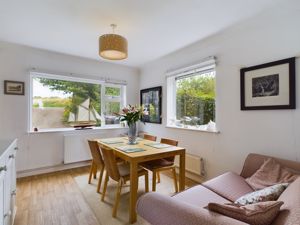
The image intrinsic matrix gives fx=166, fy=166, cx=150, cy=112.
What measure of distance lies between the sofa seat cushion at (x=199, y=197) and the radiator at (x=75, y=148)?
2597mm

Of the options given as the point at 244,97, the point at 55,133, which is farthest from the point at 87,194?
the point at 244,97

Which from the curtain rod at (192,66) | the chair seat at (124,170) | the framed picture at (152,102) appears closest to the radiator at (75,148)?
the framed picture at (152,102)

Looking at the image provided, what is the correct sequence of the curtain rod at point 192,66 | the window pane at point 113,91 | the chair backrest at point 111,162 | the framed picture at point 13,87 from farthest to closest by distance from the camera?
the window pane at point 113,91 → the framed picture at point 13,87 → the curtain rod at point 192,66 → the chair backrest at point 111,162

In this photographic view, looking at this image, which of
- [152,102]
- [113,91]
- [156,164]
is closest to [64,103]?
[113,91]

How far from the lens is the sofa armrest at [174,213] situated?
85 centimetres

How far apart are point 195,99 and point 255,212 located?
2.45 metres

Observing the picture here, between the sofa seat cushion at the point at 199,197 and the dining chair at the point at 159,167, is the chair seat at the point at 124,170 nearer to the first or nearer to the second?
the dining chair at the point at 159,167

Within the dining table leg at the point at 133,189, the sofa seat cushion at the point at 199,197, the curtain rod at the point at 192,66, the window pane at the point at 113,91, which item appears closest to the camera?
the sofa seat cushion at the point at 199,197

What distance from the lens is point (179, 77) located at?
11.4ft

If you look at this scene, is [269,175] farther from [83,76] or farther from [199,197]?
[83,76]

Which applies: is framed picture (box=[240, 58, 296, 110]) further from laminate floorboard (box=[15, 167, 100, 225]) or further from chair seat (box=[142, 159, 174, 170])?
laminate floorboard (box=[15, 167, 100, 225])

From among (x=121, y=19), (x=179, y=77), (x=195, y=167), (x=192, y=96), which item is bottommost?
(x=195, y=167)

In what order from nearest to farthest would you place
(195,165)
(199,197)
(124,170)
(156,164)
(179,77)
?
(199,197)
(124,170)
(156,164)
(195,165)
(179,77)

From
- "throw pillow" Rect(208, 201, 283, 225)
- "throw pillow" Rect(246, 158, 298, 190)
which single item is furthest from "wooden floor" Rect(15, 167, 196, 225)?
"throw pillow" Rect(208, 201, 283, 225)
